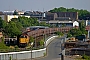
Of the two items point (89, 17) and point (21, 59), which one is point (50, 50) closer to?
point (21, 59)

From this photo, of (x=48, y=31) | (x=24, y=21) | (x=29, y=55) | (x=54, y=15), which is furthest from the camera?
(x=54, y=15)

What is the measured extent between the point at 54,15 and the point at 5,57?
127 feet

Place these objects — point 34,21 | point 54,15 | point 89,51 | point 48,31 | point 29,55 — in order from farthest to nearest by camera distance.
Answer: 1. point 54,15
2. point 34,21
3. point 48,31
4. point 89,51
5. point 29,55

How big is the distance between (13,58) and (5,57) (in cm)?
40

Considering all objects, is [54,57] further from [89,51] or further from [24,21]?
[24,21]

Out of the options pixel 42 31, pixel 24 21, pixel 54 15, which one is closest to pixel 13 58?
pixel 42 31

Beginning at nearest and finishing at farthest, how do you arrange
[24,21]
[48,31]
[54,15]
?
[48,31] → [24,21] → [54,15]

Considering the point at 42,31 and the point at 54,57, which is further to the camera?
the point at 42,31

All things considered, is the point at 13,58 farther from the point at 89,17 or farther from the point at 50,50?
the point at 89,17

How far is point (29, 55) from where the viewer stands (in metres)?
14.2

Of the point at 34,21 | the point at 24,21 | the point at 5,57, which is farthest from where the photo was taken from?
the point at 34,21

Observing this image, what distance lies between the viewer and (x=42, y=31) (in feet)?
83.0

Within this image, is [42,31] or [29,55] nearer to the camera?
[29,55]

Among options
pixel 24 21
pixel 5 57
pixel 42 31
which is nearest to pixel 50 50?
pixel 5 57
